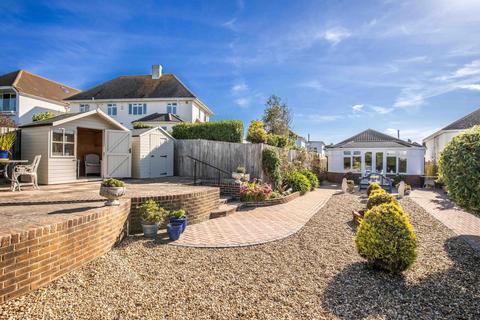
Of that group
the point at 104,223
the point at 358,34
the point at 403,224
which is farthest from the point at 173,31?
the point at 403,224

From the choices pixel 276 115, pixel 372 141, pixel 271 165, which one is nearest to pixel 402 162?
pixel 372 141

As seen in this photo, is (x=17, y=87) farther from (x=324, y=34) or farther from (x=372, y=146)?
(x=372, y=146)

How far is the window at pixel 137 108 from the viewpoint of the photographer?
27.1 metres

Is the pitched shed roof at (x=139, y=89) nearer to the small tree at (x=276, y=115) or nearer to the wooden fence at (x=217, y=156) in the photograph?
the small tree at (x=276, y=115)

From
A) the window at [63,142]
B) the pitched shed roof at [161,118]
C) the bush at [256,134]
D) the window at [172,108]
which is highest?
the window at [172,108]

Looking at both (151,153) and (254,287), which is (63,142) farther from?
(254,287)

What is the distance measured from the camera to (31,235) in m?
3.34

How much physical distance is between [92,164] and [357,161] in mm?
20591

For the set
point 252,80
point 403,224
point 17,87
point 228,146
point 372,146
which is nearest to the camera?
point 403,224

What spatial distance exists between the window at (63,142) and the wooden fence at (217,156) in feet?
18.3

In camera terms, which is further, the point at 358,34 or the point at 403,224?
the point at 358,34

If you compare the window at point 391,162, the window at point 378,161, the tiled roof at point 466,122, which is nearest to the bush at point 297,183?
the window at point 378,161

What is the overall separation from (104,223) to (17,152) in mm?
8412

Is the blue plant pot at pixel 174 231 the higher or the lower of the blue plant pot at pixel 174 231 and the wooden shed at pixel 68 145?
the lower
